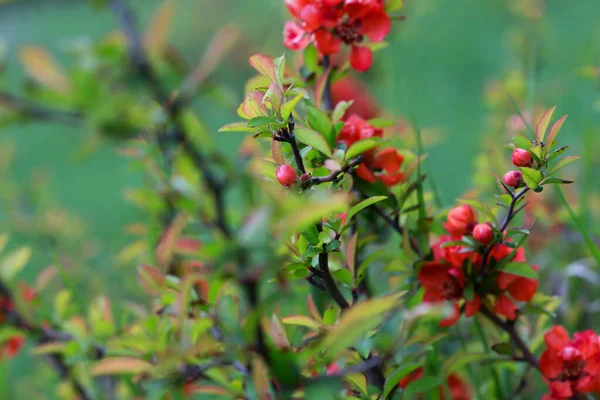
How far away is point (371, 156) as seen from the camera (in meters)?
0.44

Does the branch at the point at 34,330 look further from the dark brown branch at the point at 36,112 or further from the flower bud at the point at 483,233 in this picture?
the flower bud at the point at 483,233

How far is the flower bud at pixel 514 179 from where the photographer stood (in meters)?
0.39

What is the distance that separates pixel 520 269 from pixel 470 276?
0.04m

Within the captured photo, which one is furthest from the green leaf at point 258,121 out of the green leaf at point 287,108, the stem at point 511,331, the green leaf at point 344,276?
the stem at point 511,331

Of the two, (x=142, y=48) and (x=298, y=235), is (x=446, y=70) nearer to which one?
(x=142, y=48)

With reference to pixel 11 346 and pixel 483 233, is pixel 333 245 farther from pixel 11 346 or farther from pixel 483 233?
pixel 11 346

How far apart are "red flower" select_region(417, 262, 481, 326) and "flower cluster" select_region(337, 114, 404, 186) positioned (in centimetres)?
7

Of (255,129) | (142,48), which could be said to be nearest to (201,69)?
(142,48)

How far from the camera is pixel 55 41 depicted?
3148 mm

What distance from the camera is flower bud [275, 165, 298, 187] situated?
35cm

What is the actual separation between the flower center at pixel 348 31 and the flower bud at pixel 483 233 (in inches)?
7.1

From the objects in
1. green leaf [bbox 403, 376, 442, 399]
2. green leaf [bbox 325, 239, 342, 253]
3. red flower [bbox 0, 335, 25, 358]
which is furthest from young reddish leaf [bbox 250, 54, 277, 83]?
red flower [bbox 0, 335, 25, 358]

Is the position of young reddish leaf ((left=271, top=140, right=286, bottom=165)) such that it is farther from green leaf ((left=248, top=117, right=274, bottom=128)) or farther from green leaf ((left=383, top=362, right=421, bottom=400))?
green leaf ((left=383, top=362, right=421, bottom=400))

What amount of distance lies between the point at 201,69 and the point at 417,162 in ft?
0.82
